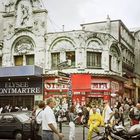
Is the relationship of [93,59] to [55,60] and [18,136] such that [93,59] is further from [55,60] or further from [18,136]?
[18,136]

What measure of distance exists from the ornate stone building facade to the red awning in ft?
0.44

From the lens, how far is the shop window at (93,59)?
39.7m

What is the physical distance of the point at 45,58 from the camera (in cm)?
4041

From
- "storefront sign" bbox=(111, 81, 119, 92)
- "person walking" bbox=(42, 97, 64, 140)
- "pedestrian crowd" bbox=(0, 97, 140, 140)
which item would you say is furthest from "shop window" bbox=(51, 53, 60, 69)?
"person walking" bbox=(42, 97, 64, 140)

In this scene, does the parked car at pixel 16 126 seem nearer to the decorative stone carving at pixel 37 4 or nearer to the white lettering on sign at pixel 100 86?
the white lettering on sign at pixel 100 86

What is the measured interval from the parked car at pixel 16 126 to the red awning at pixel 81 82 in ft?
61.1

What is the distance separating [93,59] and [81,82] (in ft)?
9.84

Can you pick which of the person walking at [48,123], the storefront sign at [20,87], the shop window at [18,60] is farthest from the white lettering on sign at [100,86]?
the person walking at [48,123]

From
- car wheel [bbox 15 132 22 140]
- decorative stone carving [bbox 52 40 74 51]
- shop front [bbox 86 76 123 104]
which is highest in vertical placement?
decorative stone carving [bbox 52 40 74 51]

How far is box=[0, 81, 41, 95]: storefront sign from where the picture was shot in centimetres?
3994

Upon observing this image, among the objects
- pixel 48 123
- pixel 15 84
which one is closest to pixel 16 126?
pixel 48 123

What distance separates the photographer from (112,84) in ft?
133

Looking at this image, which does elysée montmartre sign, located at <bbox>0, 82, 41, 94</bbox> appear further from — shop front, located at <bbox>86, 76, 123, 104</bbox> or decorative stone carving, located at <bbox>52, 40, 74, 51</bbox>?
shop front, located at <bbox>86, 76, 123, 104</bbox>

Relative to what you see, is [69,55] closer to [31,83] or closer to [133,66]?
[31,83]
